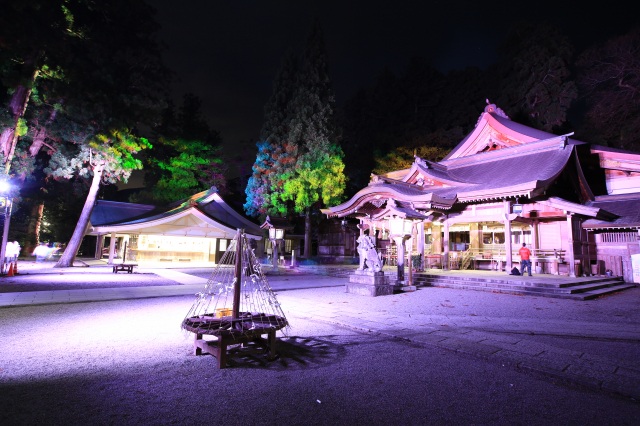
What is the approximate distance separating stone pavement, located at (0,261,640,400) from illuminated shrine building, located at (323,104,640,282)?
10.5 ft

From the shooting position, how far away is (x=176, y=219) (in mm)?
21984

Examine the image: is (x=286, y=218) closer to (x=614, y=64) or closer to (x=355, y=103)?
(x=355, y=103)

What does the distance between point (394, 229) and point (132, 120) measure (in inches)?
649

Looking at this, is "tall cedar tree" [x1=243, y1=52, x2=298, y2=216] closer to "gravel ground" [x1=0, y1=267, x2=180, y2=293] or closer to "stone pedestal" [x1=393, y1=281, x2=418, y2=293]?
"gravel ground" [x1=0, y1=267, x2=180, y2=293]

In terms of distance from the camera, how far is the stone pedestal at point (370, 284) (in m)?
10.8

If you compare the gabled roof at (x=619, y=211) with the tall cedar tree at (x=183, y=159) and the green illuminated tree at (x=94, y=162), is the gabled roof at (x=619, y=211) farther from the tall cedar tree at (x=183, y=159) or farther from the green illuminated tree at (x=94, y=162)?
the tall cedar tree at (x=183, y=159)

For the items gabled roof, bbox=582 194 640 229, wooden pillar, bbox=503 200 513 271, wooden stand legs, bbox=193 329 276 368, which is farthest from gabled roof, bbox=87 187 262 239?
gabled roof, bbox=582 194 640 229

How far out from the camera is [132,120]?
19.4 m

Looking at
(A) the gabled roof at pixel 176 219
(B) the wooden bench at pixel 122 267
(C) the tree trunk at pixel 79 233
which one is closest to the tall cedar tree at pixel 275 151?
(A) the gabled roof at pixel 176 219

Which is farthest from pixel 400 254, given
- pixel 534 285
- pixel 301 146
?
pixel 301 146

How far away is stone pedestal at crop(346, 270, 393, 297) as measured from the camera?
10758 mm

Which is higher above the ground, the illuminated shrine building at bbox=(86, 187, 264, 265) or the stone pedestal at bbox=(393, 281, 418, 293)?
the illuminated shrine building at bbox=(86, 187, 264, 265)

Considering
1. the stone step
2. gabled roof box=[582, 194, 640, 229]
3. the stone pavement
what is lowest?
the stone pavement

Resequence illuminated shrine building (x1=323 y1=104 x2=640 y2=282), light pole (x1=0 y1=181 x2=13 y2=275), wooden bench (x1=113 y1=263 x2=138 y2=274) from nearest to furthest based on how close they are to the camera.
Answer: light pole (x1=0 y1=181 x2=13 y2=275)
illuminated shrine building (x1=323 y1=104 x2=640 y2=282)
wooden bench (x1=113 y1=263 x2=138 y2=274)
